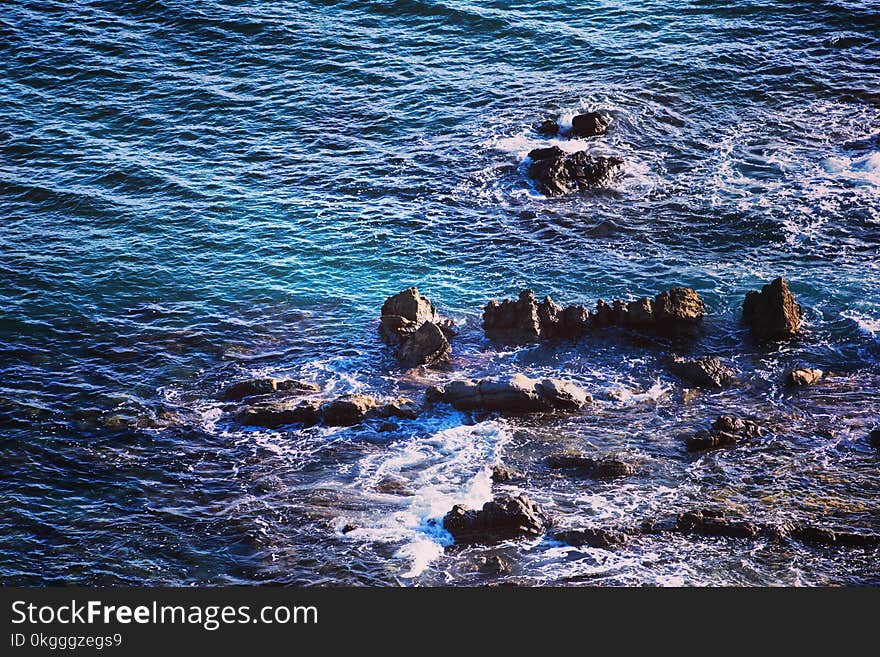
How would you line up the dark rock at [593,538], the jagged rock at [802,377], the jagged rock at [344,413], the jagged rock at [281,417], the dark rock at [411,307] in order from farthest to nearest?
the dark rock at [411,307] < the jagged rock at [802,377] < the jagged rock at [281,417] < the jagged rock at [344,413] < the dark rock at [593,538]

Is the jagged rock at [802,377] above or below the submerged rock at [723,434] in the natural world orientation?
above

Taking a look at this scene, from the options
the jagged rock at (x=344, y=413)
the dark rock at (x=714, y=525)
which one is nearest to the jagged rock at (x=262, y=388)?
the jagged rock at (x=344, y=413)

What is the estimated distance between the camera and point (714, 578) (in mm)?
40500

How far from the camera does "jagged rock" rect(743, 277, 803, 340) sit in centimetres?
5456

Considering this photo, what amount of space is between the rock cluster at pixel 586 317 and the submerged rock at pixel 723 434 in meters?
7.81

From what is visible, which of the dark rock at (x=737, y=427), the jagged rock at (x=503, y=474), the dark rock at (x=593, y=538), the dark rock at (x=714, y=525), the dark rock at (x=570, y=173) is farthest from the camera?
the dark rock at (x=570, y=173)

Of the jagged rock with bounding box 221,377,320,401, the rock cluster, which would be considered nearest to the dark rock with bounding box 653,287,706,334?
the rock cluster

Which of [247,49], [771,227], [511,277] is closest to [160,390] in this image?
[511,277]

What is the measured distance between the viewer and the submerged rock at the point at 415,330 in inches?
2140

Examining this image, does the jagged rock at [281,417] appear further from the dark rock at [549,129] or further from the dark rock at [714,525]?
the dark rock at [549,129]

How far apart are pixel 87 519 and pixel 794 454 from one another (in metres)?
28.8

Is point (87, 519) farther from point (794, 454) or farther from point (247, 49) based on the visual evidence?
point (247, 49)

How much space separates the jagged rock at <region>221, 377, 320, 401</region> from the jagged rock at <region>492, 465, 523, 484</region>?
1060 centimetres

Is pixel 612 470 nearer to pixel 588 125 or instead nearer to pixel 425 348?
pixel 425 348
